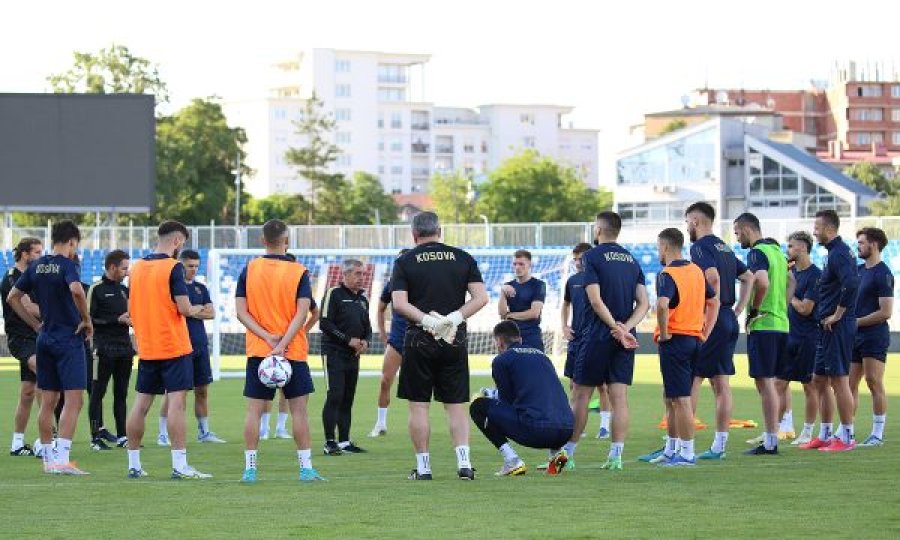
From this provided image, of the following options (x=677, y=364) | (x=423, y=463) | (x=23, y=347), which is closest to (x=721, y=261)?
(x=677, y=364)

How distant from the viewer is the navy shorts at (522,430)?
42.6 ft

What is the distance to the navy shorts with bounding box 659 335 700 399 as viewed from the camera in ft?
44.9

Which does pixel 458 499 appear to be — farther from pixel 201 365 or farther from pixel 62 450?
pixel 201 365

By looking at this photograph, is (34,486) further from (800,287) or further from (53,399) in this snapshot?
(800,287)

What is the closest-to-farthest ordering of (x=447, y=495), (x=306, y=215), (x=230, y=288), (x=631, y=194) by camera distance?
(x=447, y=495)
(x=230, y=288)
(x=631, y=194)
(x=306, y=215)

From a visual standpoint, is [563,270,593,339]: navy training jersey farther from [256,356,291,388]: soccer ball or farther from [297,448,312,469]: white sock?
[256,356,291,388]: soccer ball

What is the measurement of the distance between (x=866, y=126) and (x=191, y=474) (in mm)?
177077

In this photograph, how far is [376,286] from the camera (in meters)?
36.2

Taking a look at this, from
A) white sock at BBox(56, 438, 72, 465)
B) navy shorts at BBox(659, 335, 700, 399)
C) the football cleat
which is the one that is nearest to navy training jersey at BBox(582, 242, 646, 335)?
navy shorts at BBox(659, 335, 700, 399)

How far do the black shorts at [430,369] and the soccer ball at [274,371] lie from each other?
0.89 m

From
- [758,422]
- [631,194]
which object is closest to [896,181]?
[631,194]

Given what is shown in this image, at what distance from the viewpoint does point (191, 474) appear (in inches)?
523

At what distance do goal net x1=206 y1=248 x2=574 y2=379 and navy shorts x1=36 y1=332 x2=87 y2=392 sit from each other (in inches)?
594

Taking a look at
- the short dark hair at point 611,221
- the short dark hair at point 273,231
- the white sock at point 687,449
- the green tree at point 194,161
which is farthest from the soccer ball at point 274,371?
the green tree at point 194,161
